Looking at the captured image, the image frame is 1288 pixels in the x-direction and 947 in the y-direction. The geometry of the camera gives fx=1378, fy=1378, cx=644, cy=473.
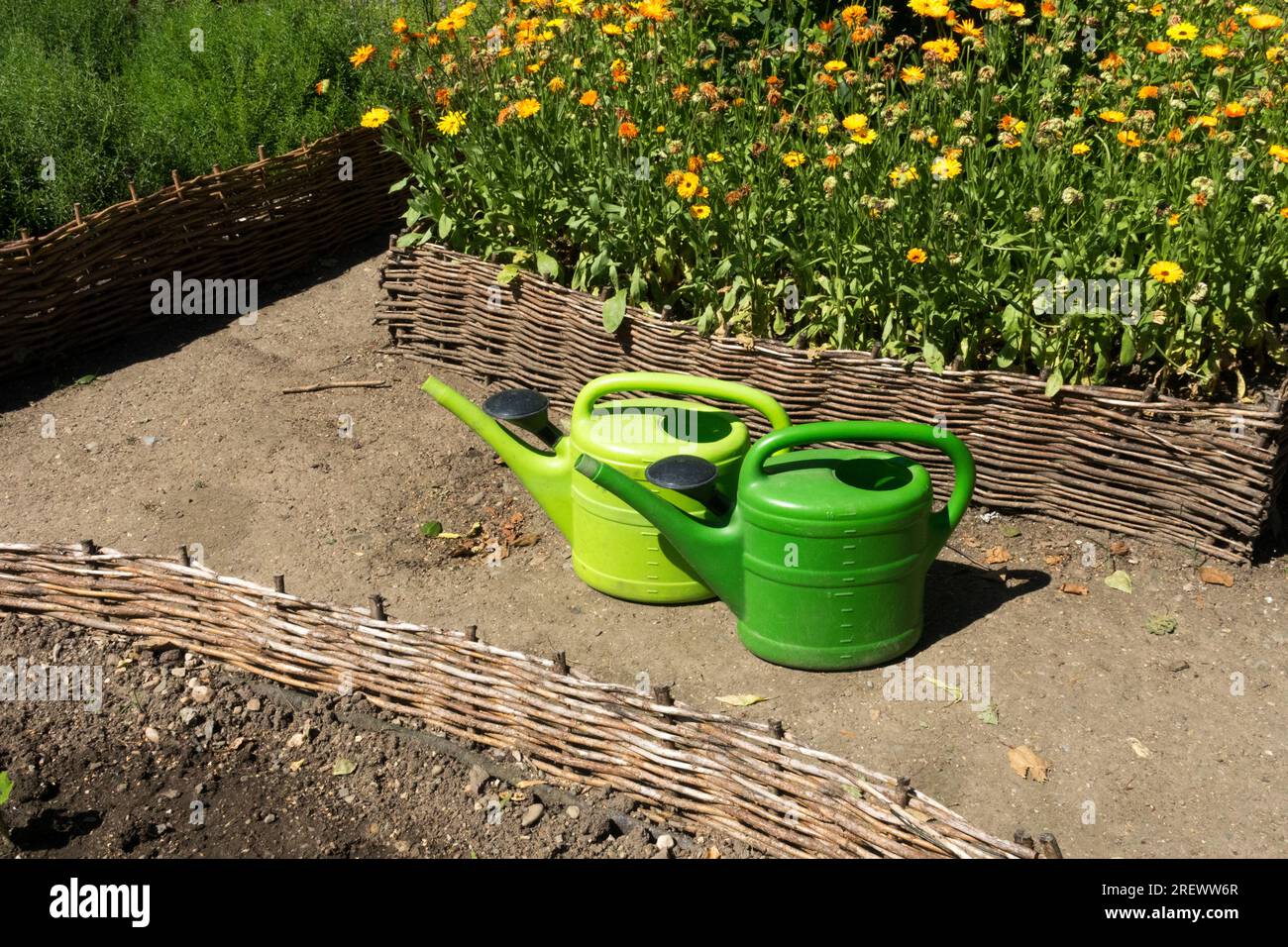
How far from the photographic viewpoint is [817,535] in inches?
142

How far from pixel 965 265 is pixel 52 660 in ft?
10.3

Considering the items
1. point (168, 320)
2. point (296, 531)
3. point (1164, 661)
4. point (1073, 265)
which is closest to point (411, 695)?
point (296, 531)

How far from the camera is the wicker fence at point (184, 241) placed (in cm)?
585

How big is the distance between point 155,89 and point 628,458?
Result: 4.45 meters

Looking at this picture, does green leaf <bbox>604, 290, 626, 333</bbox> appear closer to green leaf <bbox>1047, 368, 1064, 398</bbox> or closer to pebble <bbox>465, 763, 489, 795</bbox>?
green leaf <bbox>1047, 368, 1064, 398</bbox>

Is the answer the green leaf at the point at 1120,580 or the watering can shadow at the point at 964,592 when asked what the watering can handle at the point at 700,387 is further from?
the green leaf at the point at 1120,580

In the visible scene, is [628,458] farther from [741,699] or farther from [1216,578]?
[1216,578]

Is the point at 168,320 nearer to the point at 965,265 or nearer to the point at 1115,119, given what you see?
the point at 965,265

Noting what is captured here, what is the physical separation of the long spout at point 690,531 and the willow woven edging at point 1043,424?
103 centimetres

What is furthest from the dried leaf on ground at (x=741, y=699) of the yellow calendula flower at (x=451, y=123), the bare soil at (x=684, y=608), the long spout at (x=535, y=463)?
the yellow calendula flower at (x=451, y=123)

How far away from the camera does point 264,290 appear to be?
6730 millimetres

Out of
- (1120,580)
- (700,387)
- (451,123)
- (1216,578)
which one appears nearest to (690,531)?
(700,387)

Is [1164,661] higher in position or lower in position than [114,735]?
higher

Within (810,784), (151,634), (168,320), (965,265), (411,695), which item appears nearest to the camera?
(810,784)
